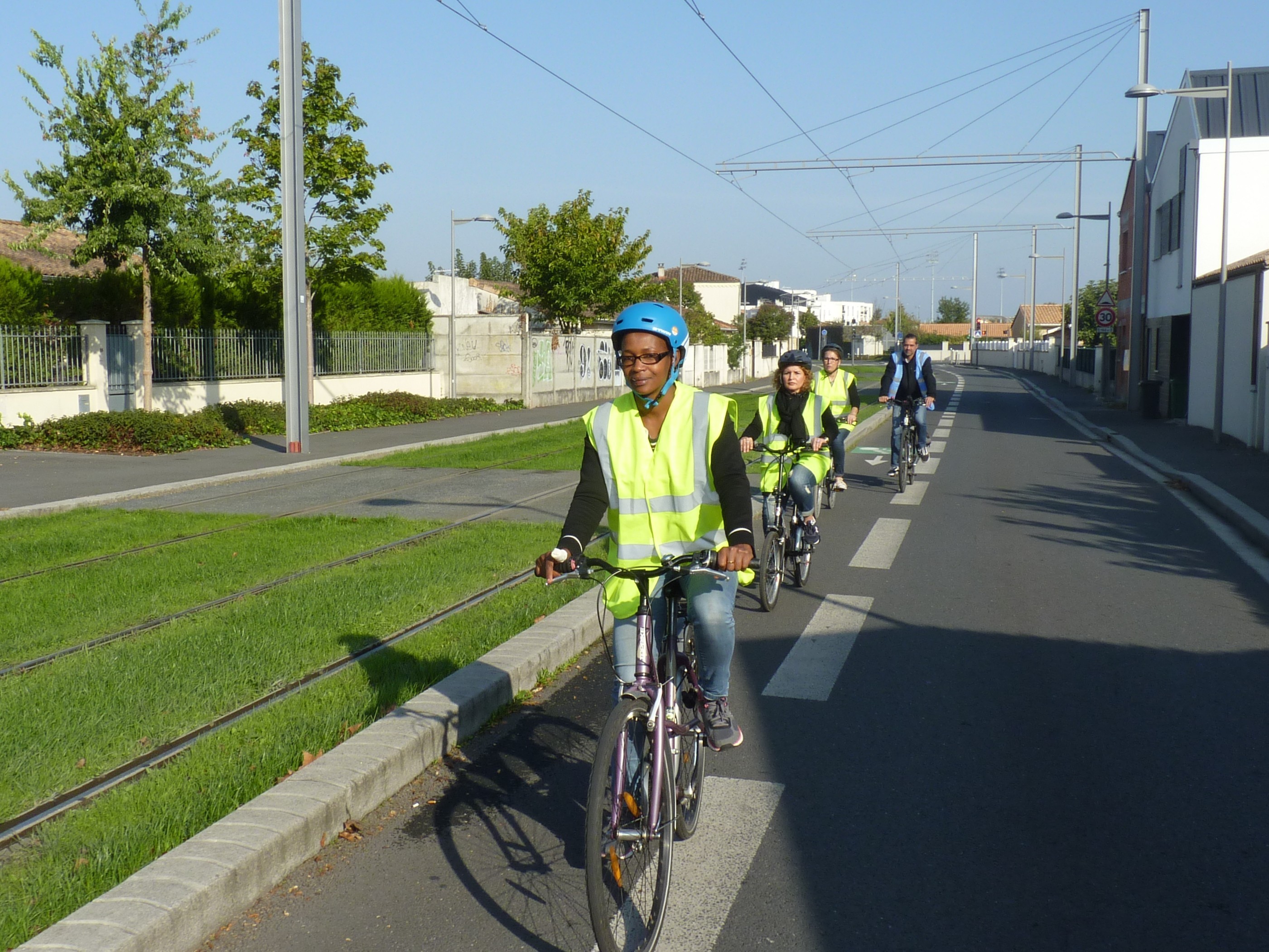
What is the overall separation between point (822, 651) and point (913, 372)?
320 inches

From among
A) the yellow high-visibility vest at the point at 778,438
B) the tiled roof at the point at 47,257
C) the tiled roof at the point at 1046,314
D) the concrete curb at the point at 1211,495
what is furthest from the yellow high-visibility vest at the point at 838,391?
the tiled roof at the point at 1046,314

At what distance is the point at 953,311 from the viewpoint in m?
190

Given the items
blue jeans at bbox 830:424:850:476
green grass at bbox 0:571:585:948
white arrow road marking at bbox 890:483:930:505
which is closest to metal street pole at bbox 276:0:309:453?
white arrow road marking at bbox 890:483:930:505

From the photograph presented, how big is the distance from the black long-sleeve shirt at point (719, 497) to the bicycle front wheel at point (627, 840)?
0.57m

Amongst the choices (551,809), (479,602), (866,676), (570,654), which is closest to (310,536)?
(479,602)

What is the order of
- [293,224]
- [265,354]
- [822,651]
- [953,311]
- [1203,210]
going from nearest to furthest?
[822,651] → [293,224] → [265,354] → [1203,210] → [953,311]

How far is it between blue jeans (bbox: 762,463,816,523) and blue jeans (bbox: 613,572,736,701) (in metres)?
4.38

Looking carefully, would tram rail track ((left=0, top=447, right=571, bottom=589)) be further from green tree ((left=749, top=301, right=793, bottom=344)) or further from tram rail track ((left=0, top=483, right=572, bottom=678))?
green tree ((left=749, top=301, right=793, bottom=344))

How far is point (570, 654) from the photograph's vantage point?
6.44 meters

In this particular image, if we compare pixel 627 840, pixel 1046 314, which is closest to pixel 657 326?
pixel 627 840

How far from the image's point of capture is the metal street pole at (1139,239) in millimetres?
27594

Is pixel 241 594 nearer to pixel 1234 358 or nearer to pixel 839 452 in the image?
pixel 839 452

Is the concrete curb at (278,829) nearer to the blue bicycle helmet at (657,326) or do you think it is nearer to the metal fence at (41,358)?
the blue bicycle helmet at (657,326)

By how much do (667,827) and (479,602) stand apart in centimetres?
410
